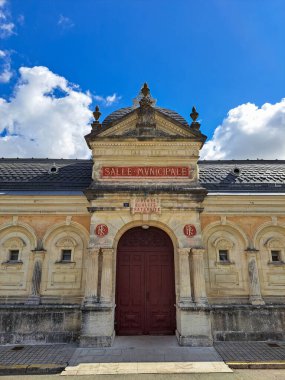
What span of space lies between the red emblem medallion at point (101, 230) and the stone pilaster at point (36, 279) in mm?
2328

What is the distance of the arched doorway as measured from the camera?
33.3 feet

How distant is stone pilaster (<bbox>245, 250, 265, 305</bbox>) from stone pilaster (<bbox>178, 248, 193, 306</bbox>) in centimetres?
249

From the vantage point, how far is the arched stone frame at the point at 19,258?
33.8 feet

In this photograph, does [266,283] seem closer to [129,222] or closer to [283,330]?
[283,330]

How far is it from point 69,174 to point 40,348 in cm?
668

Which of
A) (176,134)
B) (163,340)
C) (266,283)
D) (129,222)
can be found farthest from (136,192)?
(266,283)

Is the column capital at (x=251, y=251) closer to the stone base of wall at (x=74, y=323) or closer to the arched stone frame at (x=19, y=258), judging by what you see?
the stone base of wall at (x=74, y=323)

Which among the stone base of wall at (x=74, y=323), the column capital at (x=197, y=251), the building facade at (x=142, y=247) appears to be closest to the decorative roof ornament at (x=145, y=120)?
the building facade at (x=142, y=247)

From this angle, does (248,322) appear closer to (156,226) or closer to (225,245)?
(225,245)

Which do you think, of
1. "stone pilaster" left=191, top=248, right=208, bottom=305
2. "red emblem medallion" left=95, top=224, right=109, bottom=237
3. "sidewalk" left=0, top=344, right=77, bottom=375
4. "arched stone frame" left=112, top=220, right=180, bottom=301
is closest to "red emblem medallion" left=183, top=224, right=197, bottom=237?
"arched stone frame" left=112, top=220, right=180, bottom=301

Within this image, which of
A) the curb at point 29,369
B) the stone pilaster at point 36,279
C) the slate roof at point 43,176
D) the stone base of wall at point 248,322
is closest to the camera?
the curb at point 29,369

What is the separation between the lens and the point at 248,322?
9727mm

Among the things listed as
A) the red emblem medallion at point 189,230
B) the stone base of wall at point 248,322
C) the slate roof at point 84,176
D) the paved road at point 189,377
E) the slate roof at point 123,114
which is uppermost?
the slate roof at point 123,114

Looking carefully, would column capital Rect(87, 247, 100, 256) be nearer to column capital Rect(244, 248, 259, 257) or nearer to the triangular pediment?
the triangular pediment
